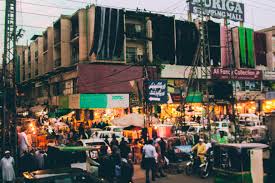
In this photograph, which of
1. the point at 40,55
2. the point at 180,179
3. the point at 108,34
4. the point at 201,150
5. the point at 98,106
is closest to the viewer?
the point at 180,179

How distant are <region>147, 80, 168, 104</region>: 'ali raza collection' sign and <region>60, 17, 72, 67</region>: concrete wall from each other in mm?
19089

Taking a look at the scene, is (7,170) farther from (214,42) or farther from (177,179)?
(214,42)

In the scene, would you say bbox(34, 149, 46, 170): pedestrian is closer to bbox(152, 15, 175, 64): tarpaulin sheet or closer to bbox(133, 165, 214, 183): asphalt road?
bbox(133, 165, 214, 183): asphalt road

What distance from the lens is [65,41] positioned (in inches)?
1532

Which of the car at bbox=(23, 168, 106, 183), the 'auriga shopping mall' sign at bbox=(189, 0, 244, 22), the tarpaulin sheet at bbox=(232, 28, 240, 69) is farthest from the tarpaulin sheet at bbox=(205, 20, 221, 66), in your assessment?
the car at bbox=(23, 168, 106, 183)

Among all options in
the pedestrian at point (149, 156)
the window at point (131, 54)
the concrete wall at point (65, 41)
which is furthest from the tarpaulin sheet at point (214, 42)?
the pedestrian at point (149, 156)

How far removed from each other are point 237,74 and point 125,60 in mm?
14799

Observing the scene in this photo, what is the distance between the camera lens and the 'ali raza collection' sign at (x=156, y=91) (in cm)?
2141

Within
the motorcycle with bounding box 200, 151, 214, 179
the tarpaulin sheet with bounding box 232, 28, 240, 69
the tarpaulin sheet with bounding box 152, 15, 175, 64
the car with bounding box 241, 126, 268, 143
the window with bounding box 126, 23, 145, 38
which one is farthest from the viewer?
the tarpaulin sheet with bounding box 232, 28, 240, 69

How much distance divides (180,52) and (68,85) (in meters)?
13.3

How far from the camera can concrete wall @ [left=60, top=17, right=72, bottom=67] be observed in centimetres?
3856

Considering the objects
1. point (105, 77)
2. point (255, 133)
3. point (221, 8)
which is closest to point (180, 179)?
point (255, 133)

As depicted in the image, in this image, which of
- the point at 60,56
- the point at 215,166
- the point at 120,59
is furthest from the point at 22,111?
the point at 215,166

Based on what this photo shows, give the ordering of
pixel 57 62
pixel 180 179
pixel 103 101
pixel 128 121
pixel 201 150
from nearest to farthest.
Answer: pixel 180 179, pixel 201 150, pixel 128 121, pixel 103 101, pixel 57 62
